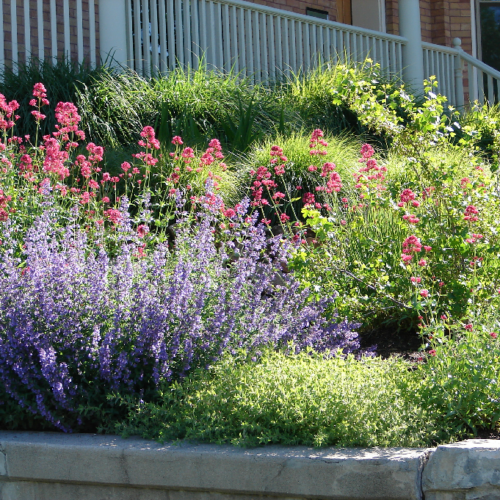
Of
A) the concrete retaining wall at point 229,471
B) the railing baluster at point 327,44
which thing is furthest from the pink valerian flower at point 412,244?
the railing baluster at point 327,44

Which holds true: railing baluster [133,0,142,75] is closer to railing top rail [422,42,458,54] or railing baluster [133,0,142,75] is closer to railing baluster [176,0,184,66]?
railing baluster [176,0,184,66]

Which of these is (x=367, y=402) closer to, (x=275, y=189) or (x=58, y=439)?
(x=58, y=439)

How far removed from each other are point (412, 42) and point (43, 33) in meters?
4.95

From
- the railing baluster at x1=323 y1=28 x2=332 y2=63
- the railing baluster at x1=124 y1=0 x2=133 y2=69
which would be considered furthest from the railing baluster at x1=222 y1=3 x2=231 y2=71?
the railing baluster at x1=323 y1=28 x2=332 y2=63

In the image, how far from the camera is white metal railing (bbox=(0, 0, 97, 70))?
24.1ft

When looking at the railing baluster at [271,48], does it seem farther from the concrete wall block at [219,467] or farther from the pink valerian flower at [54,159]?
the concrete wall block at [219,467]

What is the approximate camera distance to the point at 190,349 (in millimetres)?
3174

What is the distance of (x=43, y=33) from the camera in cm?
791

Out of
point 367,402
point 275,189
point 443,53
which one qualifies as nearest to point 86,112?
point 275,189

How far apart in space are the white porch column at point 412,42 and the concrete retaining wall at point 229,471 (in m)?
7.89

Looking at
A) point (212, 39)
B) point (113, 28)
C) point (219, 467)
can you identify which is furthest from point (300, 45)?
point (219, 467)

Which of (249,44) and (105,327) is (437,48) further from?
(105,327)

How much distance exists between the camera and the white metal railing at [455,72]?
10430 millimetres

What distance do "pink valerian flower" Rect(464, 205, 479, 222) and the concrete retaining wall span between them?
138cm
